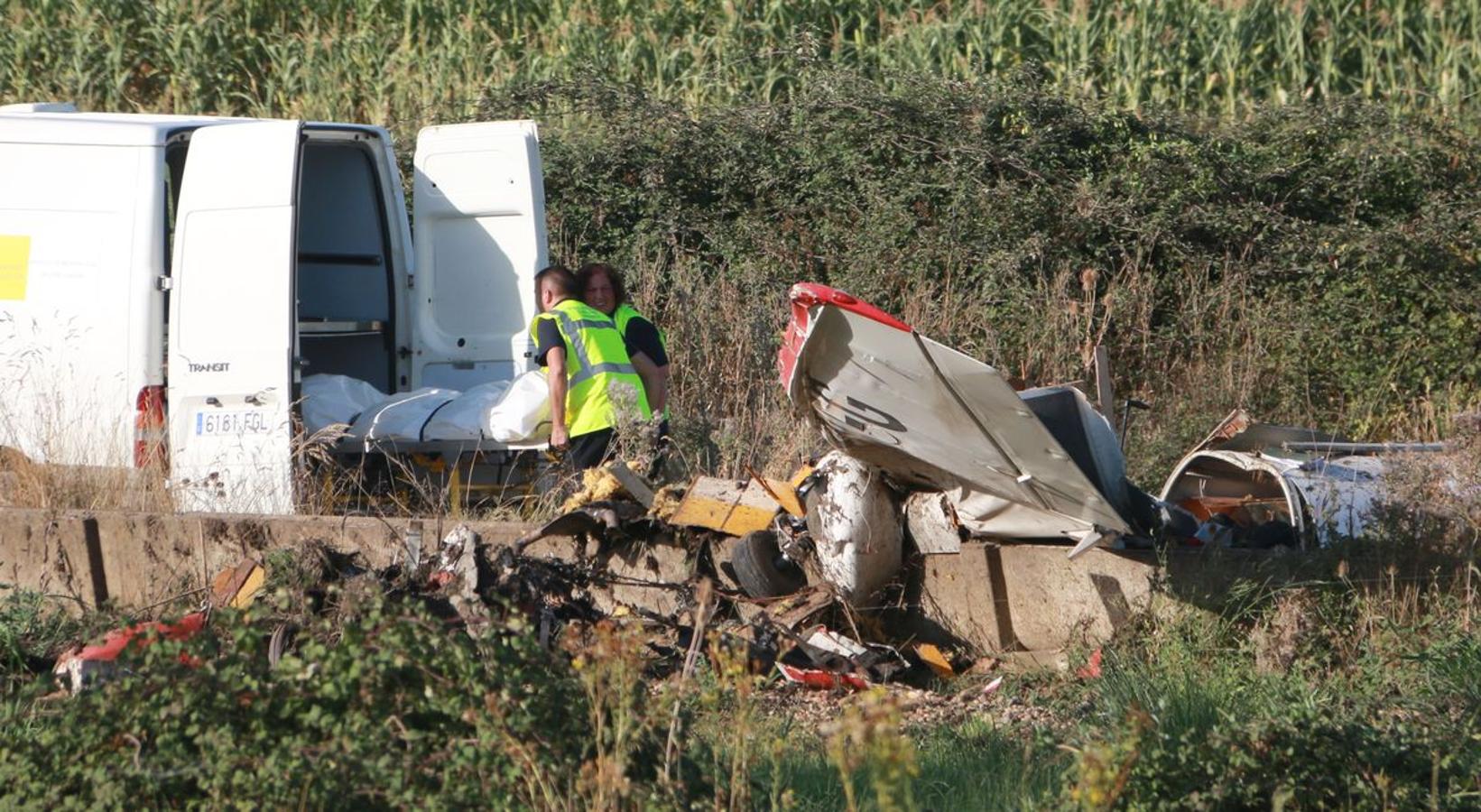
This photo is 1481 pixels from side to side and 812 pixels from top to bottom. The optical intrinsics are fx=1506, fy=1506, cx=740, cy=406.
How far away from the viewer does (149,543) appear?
6715mm

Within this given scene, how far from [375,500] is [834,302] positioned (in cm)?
347

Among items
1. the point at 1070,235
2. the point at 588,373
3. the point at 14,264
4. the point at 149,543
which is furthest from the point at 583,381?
the point at 1070,235

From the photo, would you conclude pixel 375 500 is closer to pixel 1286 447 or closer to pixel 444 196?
pixel 444 196

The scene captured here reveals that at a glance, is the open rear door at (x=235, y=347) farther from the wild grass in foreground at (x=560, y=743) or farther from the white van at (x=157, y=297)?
the wild grass in foreground at (x=560, y=743)

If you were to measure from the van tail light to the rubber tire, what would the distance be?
3.00 metres

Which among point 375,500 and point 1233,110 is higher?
point 1233,110

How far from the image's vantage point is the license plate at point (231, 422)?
7152mm

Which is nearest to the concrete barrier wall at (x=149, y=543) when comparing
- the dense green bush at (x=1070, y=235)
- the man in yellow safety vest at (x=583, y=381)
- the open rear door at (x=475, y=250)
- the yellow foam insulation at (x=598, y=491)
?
the yellow foam insulation at (x=598, y=491)

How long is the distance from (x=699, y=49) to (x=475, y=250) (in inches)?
261

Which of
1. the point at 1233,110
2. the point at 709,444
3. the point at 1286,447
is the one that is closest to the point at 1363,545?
the point at 1286,447

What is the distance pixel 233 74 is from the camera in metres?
15.3

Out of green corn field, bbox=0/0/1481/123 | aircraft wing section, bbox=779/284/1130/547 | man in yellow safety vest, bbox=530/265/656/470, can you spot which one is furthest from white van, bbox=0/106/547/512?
green corn field, bbox=0/0/1481/123

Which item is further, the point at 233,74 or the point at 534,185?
the point at 233,74

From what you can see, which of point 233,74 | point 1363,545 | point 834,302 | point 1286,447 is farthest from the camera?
point 233,74
